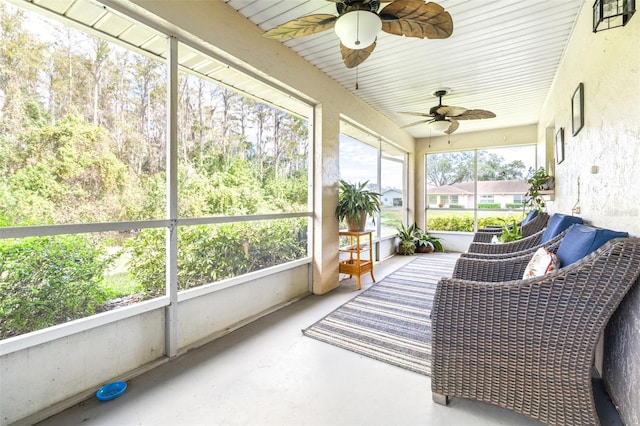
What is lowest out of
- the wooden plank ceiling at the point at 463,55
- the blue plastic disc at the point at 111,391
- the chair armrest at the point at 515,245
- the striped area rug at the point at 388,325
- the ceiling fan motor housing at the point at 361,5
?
the blue plastic disc at the point at 111,391

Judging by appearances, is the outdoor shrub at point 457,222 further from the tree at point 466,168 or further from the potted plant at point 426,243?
the tree at point 466,168

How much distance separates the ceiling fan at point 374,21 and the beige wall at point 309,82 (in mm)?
669

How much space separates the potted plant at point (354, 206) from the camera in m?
3.78

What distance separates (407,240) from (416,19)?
4866 millimetres

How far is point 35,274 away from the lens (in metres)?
1.61

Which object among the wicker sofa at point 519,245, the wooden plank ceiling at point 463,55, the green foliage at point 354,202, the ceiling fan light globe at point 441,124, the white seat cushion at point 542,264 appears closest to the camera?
the white seat cushion at point 542,264

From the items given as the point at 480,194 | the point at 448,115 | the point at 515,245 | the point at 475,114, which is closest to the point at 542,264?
the point at 515,245

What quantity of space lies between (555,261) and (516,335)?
1.72ft

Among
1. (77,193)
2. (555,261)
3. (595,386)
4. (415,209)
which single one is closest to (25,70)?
(77,193)

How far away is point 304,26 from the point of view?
6.27 feet

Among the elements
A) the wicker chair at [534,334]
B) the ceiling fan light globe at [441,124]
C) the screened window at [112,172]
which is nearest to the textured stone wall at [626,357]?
the wicker chair at [534,334]

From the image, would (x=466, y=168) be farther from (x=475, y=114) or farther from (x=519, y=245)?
(x=519, y=245)

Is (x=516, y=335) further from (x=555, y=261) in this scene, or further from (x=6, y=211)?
(x=6, y=211)

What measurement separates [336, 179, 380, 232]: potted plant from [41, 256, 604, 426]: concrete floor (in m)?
1.77
